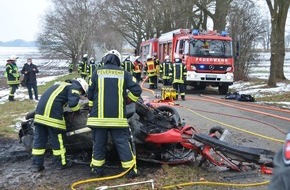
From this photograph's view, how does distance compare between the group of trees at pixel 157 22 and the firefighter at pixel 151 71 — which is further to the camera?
the group of trees at pixel 157 22

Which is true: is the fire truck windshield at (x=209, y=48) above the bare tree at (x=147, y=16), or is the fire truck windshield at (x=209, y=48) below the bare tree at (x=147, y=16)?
below

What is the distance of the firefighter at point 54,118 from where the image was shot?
18.5ft

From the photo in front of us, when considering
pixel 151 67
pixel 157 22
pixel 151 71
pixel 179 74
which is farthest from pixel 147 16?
pixel 179 74

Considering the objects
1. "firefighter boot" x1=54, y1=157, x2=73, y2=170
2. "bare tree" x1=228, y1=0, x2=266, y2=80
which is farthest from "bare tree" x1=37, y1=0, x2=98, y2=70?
"firefighter boot" x1=54, y1=157, x2=73, y2=170

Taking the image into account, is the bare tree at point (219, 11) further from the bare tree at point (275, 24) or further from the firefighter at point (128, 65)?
the firefighter at point (128, 65)

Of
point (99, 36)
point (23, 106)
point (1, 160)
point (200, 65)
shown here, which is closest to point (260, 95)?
point (200, 65)

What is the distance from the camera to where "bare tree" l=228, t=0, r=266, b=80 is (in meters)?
21.5

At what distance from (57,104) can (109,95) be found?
91 centimetres

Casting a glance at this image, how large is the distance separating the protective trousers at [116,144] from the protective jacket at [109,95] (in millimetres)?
123

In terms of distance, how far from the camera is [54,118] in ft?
18.6

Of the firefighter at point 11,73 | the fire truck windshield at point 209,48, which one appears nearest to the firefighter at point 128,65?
the fire truck windshield at point 209,48

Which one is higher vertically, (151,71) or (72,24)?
(72,24)

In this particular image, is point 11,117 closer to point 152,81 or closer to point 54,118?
point 54,118

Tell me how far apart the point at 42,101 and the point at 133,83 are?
1366 millimetres
